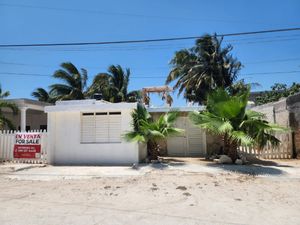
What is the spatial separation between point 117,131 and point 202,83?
57.1 feet

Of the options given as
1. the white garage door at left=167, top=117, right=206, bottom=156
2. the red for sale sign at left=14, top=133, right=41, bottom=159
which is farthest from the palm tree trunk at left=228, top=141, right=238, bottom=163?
the red for sale sign at left=14, top=133, right=41, bottom=159

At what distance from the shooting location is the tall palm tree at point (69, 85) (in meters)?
30.1

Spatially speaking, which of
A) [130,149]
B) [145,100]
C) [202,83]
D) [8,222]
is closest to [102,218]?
[8,222]

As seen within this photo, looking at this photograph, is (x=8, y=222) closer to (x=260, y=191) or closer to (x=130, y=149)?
(x=260, y=191)

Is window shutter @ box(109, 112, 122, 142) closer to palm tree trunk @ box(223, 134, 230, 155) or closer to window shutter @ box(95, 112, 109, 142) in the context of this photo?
window shutter @ box(95, 112, 109, 142)

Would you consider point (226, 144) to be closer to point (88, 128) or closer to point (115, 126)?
point (115, 126)

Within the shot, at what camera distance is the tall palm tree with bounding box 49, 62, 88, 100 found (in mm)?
30092

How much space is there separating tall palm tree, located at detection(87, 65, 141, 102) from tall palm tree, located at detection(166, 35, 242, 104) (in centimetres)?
573

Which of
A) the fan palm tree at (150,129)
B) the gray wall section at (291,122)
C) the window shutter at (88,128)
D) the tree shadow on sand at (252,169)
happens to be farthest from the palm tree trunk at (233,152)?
the window shutter at (88,128)

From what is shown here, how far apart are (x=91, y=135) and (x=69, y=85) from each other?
741 inches

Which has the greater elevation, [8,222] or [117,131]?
[117,131]

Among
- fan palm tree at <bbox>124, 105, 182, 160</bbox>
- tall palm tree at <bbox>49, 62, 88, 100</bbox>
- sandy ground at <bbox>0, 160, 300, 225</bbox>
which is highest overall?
tall palm tree at <bbox>49, 62, 88, 100</bbox>

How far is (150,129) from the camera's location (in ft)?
39.6

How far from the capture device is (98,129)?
42.5 ft
